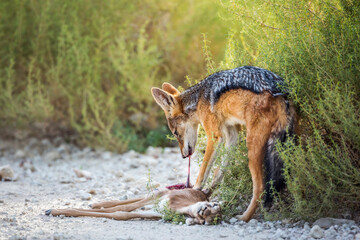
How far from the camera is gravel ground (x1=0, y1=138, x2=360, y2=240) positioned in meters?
4.02

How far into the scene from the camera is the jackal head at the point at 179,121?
18.6ft

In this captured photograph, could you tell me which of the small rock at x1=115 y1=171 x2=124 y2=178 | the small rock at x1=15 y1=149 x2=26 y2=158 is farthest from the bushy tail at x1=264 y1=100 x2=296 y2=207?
the small rock at x1=15 y1=149 x2=26 y2=158

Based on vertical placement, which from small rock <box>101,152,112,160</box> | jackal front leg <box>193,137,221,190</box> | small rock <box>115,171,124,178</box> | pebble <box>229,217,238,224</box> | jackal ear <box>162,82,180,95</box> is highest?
jackal ear <box>162,82,180,95</box>

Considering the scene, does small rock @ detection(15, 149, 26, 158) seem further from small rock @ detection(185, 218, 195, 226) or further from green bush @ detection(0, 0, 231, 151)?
small rock @ detection(185, 218, 195, 226)

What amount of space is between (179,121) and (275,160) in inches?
68.6

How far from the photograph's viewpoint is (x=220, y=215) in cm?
441

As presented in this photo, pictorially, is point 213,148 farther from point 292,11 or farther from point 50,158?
point 50,158

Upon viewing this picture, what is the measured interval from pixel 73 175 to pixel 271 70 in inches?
171

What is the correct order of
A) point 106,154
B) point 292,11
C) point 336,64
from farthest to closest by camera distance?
point 106,154 → point 292,11 → point 336,64

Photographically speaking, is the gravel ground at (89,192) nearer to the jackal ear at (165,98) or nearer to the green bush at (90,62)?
the green bush at (90,62)

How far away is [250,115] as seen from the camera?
443 cm

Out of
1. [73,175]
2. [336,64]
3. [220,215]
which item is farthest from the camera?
[73,175]

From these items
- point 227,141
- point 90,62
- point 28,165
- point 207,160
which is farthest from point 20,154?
point 227,141

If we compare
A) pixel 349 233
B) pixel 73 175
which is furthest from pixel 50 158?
pixel 349 233
